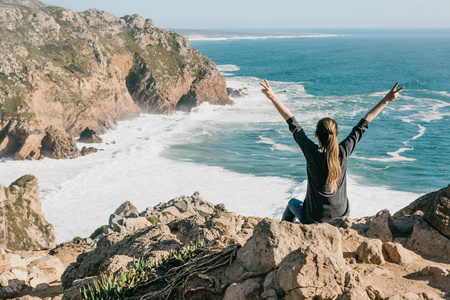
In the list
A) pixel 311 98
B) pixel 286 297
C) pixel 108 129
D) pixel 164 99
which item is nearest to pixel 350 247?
pixel 286 297

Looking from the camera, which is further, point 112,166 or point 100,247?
point 112,166

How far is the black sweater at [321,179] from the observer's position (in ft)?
15.8

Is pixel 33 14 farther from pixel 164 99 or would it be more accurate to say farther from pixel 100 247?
pixel 100 247

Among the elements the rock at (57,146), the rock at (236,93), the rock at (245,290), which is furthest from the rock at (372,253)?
the rock at (236,93)

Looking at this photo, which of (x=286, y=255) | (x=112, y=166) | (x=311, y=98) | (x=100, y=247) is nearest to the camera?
(x=286, y=255)

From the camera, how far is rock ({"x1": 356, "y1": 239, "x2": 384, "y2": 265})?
4996mm

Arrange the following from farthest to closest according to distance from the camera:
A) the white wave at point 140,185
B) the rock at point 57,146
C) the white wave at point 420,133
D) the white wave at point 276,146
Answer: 1. the white wave at point 420,133
2. the white wave at point 276,146
3. the rock at point 57,146
4. the white wave at point 140,185

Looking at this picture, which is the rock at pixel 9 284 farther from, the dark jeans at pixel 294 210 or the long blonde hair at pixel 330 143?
the long blonde hair at pixel 330 143

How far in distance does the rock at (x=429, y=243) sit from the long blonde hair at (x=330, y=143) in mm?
1941

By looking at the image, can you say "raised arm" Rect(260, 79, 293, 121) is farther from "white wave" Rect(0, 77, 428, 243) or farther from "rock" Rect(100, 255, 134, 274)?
"white wave" Rect(0, 77, 428, 243)

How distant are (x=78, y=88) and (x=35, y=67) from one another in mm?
5328

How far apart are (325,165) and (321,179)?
24 cm

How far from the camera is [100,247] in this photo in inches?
347

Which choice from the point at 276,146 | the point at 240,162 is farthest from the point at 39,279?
the point at 276,146
